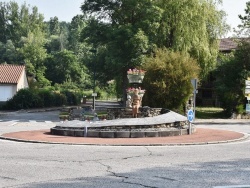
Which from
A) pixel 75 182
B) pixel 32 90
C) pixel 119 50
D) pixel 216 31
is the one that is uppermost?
pixel 216 31

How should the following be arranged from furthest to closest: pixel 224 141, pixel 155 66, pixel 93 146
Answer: pixel 155 66
pixel 224 141
pixel 93 146

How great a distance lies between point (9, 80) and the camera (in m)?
54.3

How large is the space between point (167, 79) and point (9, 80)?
27.3 m

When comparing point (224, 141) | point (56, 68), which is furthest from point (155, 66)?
point (56, 68)

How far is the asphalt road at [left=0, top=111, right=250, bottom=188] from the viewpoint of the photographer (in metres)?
9.17

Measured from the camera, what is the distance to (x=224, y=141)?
17.9 metres

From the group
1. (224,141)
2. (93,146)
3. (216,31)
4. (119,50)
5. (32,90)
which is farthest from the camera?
(32,90)

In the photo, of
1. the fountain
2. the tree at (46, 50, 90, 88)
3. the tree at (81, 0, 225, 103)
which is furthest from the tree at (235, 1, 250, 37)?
the tree at (46, 50, 90, 88)

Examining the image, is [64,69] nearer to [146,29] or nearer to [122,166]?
[146,29]

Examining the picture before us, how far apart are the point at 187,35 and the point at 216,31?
6.56m

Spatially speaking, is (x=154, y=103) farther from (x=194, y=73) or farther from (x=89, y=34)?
(x=89, y=34)

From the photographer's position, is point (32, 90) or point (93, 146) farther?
point (32, 90)

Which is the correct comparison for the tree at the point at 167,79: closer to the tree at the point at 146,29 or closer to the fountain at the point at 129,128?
the tree at the point at 146,29

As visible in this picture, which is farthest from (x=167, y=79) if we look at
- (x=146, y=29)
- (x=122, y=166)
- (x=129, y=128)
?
(x=122, y=166)
